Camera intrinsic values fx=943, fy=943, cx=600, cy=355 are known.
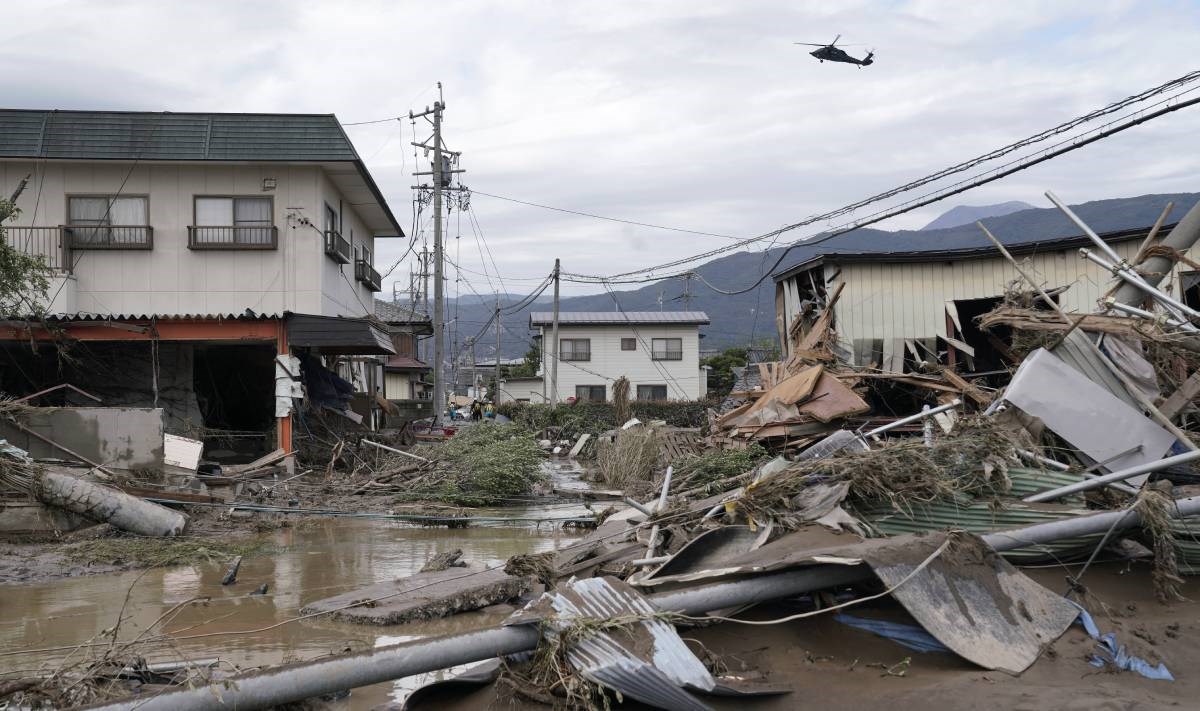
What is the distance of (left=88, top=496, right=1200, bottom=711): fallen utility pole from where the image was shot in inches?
174

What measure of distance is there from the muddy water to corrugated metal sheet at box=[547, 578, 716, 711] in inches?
70.6

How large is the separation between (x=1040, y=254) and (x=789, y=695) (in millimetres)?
14970

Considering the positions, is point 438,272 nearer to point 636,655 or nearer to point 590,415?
point 590,415

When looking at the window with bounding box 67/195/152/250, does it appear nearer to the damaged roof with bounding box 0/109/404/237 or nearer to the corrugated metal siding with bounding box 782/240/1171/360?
the damaged roof with bounding box 0/109/404/237

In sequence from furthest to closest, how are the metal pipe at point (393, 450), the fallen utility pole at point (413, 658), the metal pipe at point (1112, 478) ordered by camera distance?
the metal pipe at point (393, 450), the metal pipe at point (1112, 478), the fallen utility pole at point (413, 658)

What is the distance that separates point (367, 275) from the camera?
25.0 meters

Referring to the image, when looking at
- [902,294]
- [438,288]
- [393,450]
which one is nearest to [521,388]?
[438,288]

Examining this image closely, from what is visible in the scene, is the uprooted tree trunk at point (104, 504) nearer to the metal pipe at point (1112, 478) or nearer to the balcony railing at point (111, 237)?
the balcony railing at point (111, 237)

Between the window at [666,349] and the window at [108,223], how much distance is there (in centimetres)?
Result: 3177

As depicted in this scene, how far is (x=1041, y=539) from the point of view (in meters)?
6.29

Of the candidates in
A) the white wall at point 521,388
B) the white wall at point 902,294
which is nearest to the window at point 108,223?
the white wall at point 902,294

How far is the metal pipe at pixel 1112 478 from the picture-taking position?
21.5 feet

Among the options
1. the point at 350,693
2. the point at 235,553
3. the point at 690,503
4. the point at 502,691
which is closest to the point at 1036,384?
the point at 690,503

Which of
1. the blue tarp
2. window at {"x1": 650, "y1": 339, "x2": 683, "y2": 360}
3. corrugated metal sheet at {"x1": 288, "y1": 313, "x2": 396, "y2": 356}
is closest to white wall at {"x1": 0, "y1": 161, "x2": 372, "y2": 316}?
corrugated metal sheet at {"x1": 288, "y1": 313, "x2": 396, "y2": 356}
